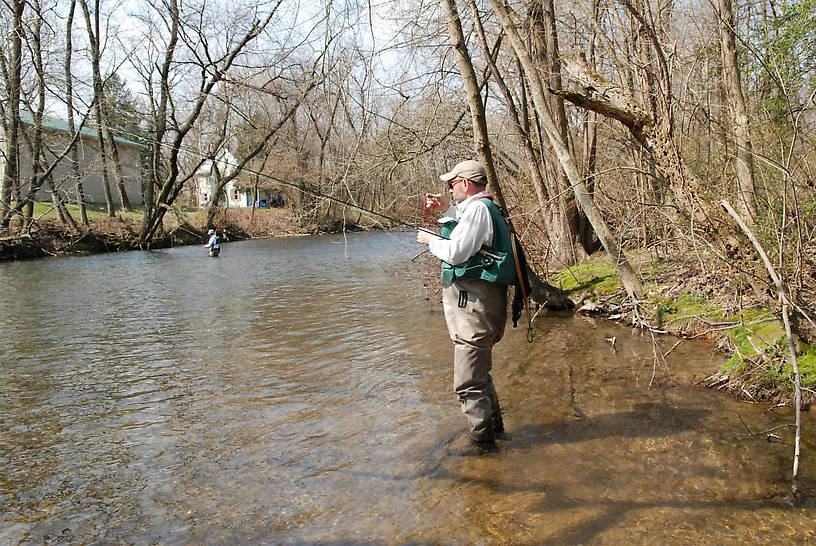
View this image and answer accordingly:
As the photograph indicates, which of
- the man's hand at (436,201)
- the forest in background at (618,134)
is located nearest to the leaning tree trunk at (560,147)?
the forest in background at (618,134)

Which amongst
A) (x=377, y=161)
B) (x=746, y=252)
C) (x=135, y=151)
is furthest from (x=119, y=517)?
(x=135, y=151)

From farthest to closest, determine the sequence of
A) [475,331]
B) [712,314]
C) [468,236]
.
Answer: [712,314], [475,331], [468,236]

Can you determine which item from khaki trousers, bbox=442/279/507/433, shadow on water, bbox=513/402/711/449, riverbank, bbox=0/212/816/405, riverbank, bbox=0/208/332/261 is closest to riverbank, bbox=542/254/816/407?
riverbank, bbox=0/212/816/405

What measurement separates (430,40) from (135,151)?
4710 centimetres

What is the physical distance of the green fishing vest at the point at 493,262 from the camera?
172 inches

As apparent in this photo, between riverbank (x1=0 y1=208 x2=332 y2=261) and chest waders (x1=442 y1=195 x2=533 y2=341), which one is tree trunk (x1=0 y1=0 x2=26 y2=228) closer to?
riverbank (x1=0 y1=208 x2=332 y2=261)

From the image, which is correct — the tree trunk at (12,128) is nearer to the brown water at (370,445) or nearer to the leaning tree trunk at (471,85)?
the brown water at (370,445)

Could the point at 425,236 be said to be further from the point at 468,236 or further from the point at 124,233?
the point at 124,233

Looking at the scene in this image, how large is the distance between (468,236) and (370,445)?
183cm

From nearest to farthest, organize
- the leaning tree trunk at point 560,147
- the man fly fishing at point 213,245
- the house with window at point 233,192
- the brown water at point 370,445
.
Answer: the brown water at point 370,445
the leaning tree trunk at point 560,147
the man fly fishing at point 213,245
the house with window at point 233,192

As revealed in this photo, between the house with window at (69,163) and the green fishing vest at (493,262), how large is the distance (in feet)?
56.8

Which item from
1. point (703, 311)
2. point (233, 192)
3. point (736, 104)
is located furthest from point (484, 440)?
point (233, 192)

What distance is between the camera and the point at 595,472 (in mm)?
4191

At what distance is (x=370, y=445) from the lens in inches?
192
